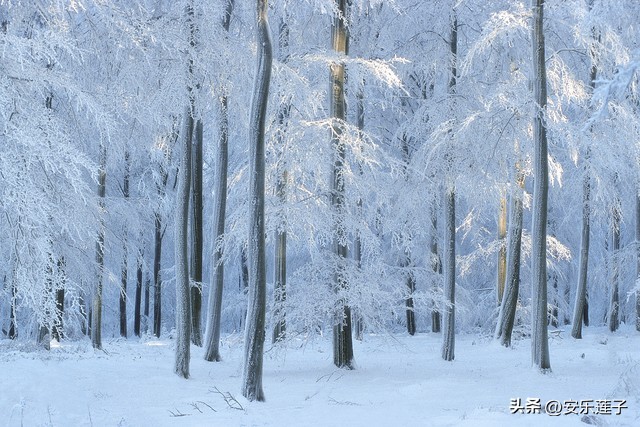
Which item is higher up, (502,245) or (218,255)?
(502,245)

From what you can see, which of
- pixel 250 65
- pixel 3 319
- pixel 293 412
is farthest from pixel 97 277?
pixel 3 319

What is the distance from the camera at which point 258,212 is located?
30.5 feet

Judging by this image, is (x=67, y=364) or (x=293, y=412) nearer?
(x=293, y=412)

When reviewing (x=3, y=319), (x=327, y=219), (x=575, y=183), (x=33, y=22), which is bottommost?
(x=3, y=319)

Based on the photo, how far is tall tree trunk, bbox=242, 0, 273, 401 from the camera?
923 centimetres

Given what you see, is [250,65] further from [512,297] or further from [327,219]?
[512,297]

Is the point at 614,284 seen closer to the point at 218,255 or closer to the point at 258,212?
the point at 218,255

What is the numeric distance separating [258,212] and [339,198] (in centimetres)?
326

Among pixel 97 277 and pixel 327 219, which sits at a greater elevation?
pixel 327 219

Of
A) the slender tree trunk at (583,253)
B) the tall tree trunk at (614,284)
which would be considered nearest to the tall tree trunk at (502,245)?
the slender tree trunk at (583,253)

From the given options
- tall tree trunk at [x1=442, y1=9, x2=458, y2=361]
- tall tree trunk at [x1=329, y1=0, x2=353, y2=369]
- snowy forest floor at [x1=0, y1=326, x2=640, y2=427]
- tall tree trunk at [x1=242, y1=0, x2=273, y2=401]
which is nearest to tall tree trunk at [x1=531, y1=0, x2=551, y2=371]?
snowy forest floor at [x1=0, y1=326, x2=640, y2=427]

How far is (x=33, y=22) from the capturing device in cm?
898

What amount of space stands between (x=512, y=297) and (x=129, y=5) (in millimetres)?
11915

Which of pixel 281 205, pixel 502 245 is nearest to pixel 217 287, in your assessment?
pixel 281 205
